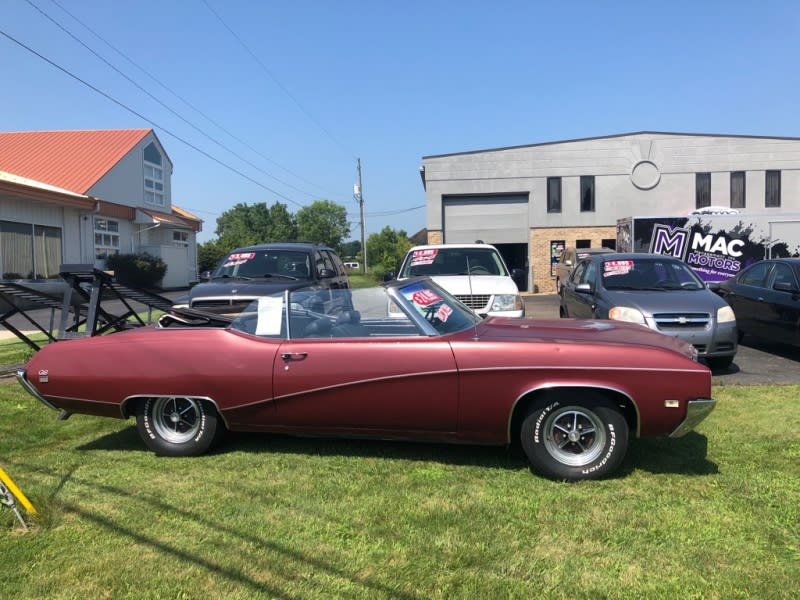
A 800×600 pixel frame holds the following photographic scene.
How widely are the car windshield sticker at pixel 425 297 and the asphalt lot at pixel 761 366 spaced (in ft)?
13.7

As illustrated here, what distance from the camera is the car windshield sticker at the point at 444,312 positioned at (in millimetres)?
4542

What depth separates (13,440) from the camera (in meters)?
5.20

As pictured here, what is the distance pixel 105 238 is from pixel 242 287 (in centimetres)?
2163

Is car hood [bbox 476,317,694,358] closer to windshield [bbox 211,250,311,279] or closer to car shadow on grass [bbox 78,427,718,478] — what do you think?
car shadow on grass [bbox 78,427,718,478]

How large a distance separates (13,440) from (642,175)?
97.1 ft

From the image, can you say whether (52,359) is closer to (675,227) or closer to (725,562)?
(725,562)

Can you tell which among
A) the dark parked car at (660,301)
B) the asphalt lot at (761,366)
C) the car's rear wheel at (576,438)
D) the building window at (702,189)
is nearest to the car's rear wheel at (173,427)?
the car's rear wheel at (576,438)

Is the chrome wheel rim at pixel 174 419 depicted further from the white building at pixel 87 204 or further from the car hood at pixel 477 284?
the white building at pixel 87 204

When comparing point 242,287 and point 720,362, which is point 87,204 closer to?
point 242,287

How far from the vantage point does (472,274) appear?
955 cm

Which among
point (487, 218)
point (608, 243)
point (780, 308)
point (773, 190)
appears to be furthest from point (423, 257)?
point (773, 190)

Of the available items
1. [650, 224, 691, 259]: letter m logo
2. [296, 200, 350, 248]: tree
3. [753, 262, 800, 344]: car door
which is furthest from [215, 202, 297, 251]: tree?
[753, 262, 800, 344]: car door

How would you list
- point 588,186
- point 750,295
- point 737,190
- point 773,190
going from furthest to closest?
point 588,186 < point 737,190 < point 773,190 < point 750,295

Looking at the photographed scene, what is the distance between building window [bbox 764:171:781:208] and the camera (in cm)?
2866
